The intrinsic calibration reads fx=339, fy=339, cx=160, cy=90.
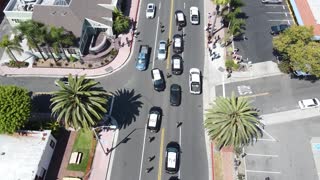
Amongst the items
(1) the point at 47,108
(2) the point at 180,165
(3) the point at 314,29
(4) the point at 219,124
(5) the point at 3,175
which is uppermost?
(3) the point at 314,29

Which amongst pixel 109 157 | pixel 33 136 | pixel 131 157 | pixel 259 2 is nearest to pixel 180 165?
pixel 131 157

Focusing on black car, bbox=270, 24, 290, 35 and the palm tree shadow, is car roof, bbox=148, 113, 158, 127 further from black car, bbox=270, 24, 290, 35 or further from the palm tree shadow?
black car, bbox=270, 24, 290, 35

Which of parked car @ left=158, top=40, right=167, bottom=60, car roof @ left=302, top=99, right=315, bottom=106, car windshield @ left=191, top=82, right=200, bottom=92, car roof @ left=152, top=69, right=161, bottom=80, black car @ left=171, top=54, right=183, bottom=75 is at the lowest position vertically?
car roof @ left=302, top=99, right=315, bottom=106

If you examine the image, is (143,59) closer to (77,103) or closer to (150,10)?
(150,10)

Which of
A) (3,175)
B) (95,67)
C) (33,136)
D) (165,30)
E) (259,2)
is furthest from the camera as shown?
(259,2)

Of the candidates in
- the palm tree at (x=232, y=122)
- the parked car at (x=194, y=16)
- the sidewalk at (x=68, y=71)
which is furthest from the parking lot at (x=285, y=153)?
the sidewalk at (x=68, y=71)

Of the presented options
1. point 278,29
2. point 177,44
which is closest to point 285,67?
point 278,29

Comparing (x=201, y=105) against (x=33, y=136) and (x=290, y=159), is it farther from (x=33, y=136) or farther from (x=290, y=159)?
(x=33, y=136)

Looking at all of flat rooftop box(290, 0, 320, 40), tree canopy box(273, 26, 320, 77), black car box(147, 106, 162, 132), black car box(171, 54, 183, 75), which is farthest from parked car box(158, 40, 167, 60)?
flat rooftop box(290, 0, 320, 40)
